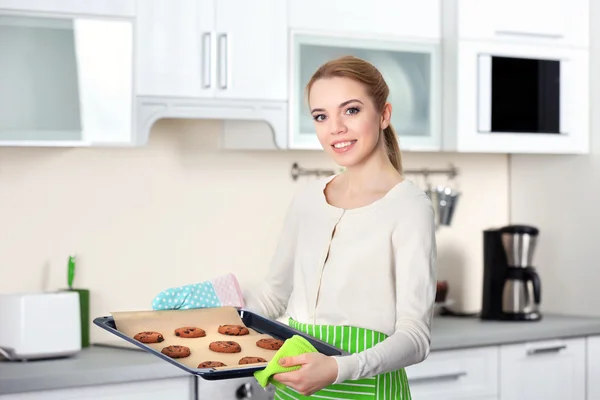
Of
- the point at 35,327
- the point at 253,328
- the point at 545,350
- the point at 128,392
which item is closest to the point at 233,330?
the point at 253,328

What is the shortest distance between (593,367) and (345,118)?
185 centimetres

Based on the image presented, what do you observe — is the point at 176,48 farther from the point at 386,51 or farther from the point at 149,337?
the point at 149,337

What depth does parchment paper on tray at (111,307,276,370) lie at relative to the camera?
173 cm

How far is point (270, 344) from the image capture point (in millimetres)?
1757

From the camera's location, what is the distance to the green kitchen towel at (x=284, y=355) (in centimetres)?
150

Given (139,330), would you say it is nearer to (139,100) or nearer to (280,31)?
(139,100)

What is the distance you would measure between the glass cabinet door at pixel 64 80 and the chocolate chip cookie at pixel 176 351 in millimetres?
1074

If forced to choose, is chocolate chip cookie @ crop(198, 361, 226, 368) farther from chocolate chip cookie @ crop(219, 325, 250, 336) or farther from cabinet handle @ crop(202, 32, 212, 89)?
cabinet handle @ crop(202, 32, 212, 89)

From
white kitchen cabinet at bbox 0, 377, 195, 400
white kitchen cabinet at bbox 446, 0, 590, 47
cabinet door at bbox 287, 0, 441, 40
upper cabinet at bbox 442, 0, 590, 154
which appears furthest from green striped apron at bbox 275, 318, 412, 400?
white kitchen cabinet at bbox 446, 0, 590, 47

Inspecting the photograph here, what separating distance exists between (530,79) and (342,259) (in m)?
1.74

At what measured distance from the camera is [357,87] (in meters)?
1.72

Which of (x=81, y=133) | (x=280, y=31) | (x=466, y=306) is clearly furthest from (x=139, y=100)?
(x=466, y=306)

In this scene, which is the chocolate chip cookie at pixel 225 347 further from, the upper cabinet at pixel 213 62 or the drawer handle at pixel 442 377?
the drawer handle at pixel 442 377

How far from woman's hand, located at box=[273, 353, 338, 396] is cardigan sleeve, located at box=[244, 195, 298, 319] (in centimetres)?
44
